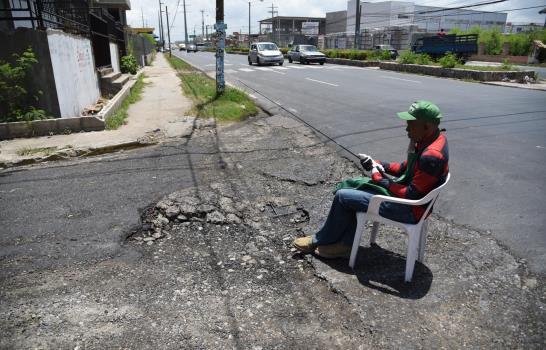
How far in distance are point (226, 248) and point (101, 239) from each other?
1.17 m

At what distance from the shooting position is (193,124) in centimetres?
832

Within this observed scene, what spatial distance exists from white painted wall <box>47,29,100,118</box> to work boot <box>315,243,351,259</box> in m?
6.51

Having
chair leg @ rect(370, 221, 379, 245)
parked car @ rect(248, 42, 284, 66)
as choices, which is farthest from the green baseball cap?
parked car @ rect(248, 42, 284, 66)

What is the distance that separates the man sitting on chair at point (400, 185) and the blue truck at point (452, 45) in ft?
87.7

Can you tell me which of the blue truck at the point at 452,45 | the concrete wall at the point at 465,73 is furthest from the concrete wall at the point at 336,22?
the concrete wall at the point at 465,73

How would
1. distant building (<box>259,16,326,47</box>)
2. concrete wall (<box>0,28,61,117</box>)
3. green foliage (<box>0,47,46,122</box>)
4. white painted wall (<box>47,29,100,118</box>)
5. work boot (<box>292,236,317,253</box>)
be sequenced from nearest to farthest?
work boot (<box>292,236,317,253</box>), green foliage (<box>0,47,46,122</box>), concrete wall (<box>0,28,61,117</box>), white painted wall (<box>47,29,100,118</box>), distant building (<box>259,16,326,47</box>)

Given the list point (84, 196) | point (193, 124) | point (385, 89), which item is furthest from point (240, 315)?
point (385, 89)

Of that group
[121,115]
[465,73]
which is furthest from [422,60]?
[121,115]

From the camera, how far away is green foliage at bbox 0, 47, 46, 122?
7012mm

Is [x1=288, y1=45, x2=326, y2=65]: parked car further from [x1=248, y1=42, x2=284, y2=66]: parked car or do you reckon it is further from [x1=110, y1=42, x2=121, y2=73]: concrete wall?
[x1=110, y1=42, x2=121, y2=73]: concrete wall

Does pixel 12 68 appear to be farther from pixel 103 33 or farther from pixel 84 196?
pixel 103 33

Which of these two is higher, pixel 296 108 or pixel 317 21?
pixel 317 21

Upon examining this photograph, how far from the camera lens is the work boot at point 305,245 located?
339 centimetres

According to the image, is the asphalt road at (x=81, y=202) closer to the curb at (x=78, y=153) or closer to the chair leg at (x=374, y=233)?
the curb at (x=78, y=153)
